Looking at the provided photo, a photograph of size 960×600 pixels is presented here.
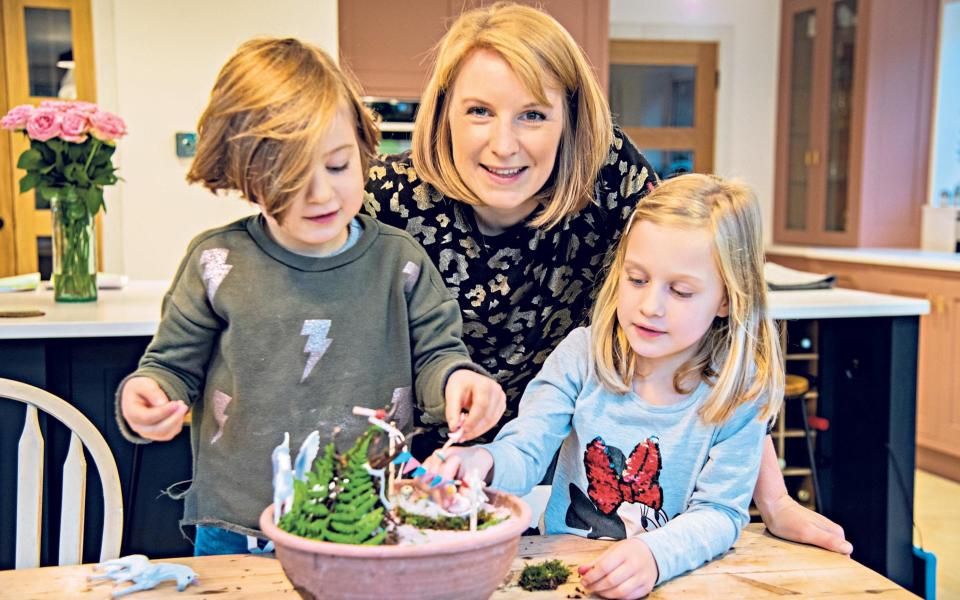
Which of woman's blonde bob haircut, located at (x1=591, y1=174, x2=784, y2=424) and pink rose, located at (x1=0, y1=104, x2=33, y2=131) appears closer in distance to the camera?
woman's blonde bob haircut, located at (x1=591, y1=174, x2=784, y2=424)

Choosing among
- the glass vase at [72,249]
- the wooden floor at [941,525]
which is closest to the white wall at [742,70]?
the wooden floor at [941,525]

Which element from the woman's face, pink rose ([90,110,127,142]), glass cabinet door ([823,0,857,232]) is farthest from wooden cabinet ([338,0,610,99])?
the woman's face

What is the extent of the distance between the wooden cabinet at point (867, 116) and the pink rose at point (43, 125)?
3.82 m

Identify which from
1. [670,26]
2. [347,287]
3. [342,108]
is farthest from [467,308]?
[670,26]

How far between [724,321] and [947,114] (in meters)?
4.18

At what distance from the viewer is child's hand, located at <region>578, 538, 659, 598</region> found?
3.27 feet

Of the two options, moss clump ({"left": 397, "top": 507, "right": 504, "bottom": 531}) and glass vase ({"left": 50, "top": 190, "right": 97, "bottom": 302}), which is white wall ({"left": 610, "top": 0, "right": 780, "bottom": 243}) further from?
moss clump ({"left": 397, "top": 507, "right": 504, "bottom": 531})

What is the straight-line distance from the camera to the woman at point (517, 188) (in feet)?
4.49

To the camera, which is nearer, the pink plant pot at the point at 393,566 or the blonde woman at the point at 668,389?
the pink plant pot at the point at 393,566

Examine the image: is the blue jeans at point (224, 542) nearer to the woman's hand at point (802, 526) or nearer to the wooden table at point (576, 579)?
the wooden table at point (576, 579)

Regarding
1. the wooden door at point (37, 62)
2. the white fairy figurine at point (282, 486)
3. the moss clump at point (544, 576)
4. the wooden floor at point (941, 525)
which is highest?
the wooden door at point (37, 62)

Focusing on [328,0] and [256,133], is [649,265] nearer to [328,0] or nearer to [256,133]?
[256,133]

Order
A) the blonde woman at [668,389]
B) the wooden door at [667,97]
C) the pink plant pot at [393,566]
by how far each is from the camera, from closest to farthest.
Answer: the pink plant pot at [393,566] < the blonde woman at [668,389] < the wooden door at [667,97]

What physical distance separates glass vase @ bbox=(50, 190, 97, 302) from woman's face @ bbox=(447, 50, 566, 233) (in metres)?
1.49
